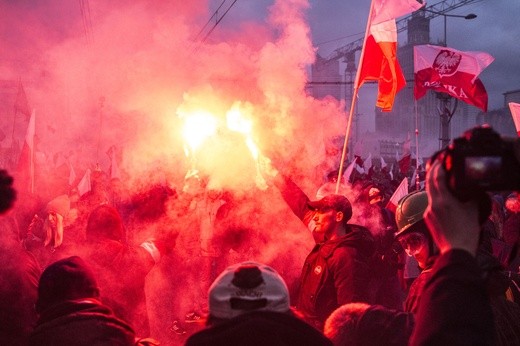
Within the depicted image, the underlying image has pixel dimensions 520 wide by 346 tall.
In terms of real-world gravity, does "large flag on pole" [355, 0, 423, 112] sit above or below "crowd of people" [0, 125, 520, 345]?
above

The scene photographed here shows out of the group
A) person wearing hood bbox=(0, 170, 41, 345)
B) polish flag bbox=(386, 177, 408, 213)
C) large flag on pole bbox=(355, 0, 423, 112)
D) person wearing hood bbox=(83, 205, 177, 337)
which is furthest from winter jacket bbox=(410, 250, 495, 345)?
polish flag bbox=(386, 177, 408, 213)

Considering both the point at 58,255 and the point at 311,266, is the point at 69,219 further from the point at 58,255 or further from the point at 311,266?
the point at 311,266

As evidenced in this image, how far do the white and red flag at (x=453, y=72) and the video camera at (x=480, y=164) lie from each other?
960cm

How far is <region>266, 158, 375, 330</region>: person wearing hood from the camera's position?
12.9ft

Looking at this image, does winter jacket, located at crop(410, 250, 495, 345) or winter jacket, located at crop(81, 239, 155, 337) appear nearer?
winter jacket, located at crop(410, 250, 495, 345)

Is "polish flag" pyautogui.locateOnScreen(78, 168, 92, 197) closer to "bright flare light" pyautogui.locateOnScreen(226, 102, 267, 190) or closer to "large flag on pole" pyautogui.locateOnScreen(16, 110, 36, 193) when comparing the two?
"large flag on pole" pyautogui.locateOnScreen(16, 110, 36, 193)

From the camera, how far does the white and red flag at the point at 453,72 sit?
10414mm

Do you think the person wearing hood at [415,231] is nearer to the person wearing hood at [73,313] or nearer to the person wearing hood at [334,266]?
the person wearing hood at [334,266]

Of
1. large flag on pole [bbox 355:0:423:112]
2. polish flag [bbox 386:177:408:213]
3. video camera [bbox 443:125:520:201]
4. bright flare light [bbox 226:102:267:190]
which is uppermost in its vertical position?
large flag on pole [bbox 355:0:423:112]

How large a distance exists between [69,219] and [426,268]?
20.0ft

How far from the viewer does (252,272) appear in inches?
74.5

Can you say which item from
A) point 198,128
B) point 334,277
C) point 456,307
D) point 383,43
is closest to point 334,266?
point 334,277

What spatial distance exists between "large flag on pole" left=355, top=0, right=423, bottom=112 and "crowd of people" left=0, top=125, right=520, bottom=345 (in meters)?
1.50

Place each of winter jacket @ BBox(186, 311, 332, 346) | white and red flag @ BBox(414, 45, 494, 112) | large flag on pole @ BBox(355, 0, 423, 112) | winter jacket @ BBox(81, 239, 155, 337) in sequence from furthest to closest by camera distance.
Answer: white and red flag @ BBox(414, 45, 494, 112) < large flag on pole @ BBox(355, 0, 423, 112) < winter jacket @ BBox(81, 239, 155, 337) < winter jacket @ BBox(186, 311, 332, 346)
